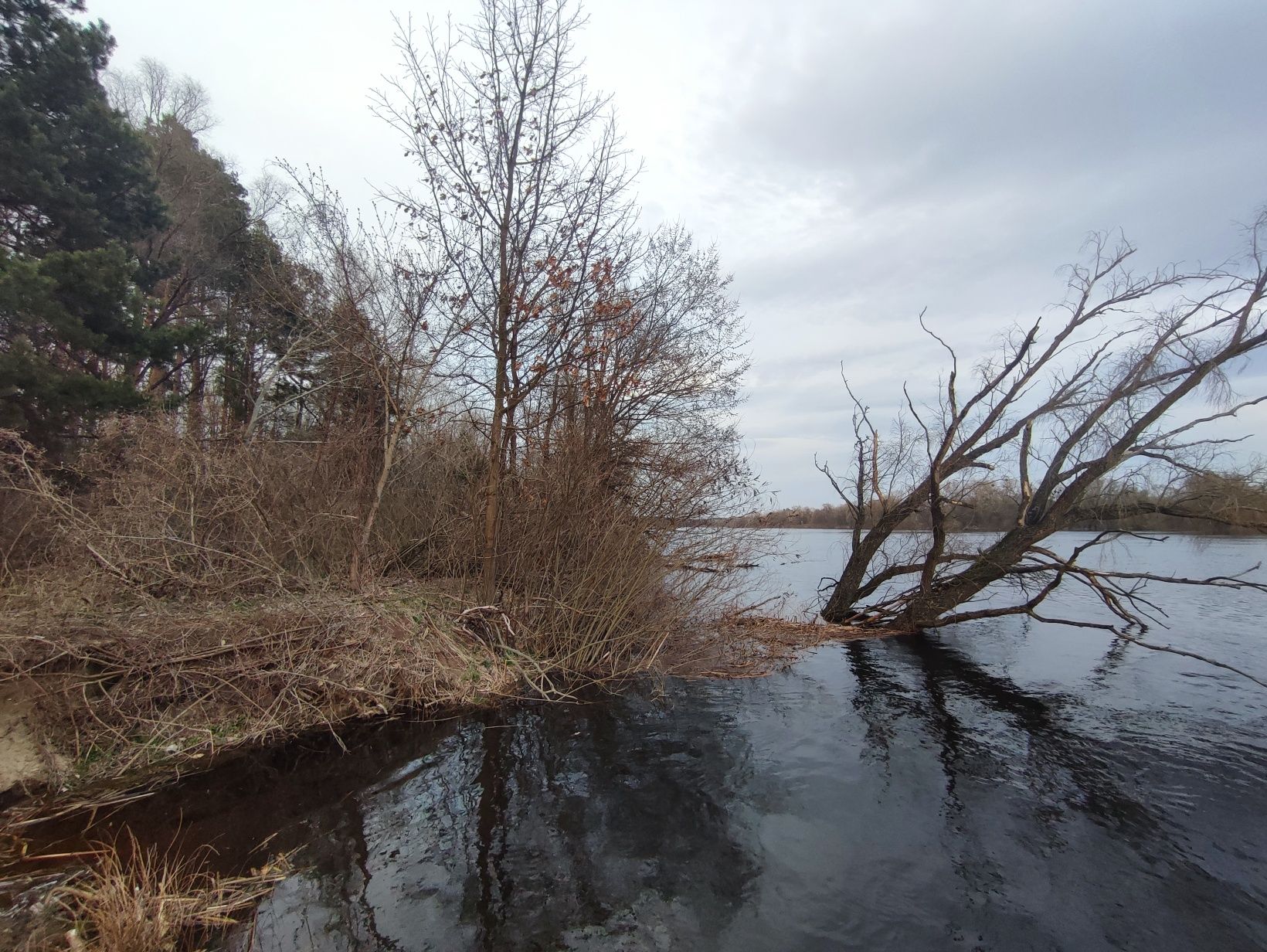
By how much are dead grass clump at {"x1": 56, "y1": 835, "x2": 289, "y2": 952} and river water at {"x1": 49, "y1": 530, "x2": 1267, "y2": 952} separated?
0.21 m

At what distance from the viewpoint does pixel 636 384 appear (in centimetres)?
1191

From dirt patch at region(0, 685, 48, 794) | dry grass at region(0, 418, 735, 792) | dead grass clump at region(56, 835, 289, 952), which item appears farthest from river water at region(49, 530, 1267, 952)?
dirt patch at region(0, 685, 48, 794)

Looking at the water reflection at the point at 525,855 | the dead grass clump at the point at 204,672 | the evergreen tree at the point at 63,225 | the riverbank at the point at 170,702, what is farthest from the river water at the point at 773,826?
the evergreen tree at the point at 63,225

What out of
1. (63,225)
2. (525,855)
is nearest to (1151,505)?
(525,855)

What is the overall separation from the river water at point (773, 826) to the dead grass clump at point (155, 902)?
21 cm

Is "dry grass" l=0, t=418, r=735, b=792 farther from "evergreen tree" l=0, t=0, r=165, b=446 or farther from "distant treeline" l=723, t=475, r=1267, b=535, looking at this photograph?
"distant treeline" l=723, t=475, r=1267, b=535

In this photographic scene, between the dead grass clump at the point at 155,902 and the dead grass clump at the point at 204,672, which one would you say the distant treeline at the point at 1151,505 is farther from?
the dead grass clump at the point at 155,902

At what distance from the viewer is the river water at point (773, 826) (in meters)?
4.00

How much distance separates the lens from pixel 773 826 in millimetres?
5277

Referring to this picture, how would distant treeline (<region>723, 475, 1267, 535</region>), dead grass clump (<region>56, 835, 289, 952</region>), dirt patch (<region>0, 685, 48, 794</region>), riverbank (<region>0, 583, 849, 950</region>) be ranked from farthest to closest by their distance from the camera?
distant treeline (<region>723, 475, 1267, 535</region>) < dirt patch (<region>0, 685, 48, 794</region>) < riverbank (<region>0, 583, 849, 950</region>) < dead grass clump (<region>56, 835, 289, 952</region>)

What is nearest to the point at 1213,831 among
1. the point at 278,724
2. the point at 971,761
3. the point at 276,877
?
the point at 971,761

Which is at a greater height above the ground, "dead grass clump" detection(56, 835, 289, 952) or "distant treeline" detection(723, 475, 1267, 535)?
"distant treeline" detection(723, 475, 1267, 535)

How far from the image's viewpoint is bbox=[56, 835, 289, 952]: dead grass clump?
3193mm

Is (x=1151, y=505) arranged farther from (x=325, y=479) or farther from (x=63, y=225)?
(x=63, y=225)
